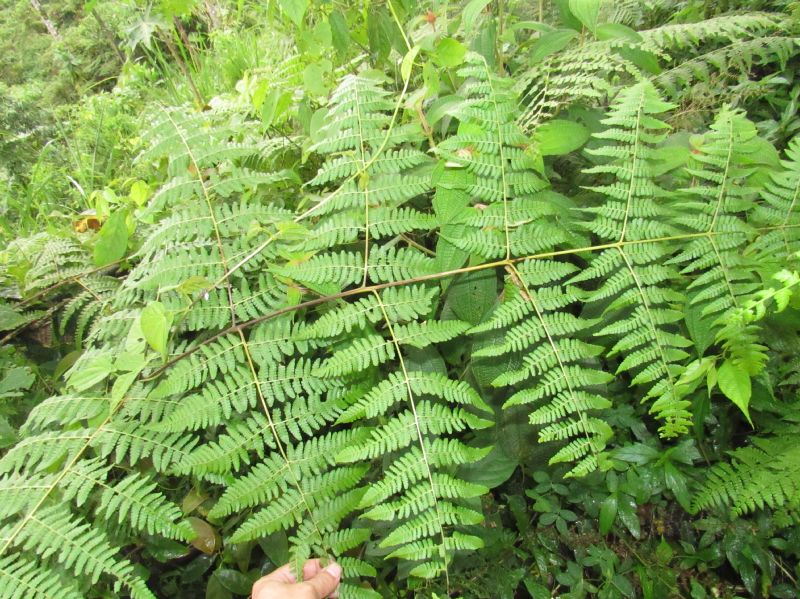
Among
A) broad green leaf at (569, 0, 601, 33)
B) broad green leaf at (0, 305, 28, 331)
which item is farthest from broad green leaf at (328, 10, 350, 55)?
broad green leaf at (0, 305, 28, 331)

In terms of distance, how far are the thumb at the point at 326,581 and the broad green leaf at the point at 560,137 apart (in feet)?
4.64

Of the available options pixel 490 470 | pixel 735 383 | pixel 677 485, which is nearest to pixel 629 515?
pixel 677 485

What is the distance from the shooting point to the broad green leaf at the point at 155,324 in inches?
52.0

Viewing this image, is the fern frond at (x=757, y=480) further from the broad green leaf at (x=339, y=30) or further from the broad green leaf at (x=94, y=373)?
the broad green leaf at (x=339, y=30)

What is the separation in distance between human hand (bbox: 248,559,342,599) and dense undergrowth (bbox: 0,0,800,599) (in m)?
0.05

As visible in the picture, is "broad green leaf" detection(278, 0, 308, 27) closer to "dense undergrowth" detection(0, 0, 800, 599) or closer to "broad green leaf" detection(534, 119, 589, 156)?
"dense undergrowth" detection(0, 0, 800, 599)

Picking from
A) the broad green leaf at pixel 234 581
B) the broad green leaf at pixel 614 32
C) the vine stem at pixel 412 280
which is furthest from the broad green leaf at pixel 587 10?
the broad green leaf at pixel 234 581

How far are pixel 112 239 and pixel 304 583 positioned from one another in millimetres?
1470

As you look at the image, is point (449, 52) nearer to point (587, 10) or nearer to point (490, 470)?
point (587, 10)

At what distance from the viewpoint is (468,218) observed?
1481mm

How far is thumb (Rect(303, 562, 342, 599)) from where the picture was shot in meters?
1.17

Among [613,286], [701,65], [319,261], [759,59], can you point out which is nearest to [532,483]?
[613,286]

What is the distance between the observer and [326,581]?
1.22 metres

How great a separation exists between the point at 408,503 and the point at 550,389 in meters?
0.51
